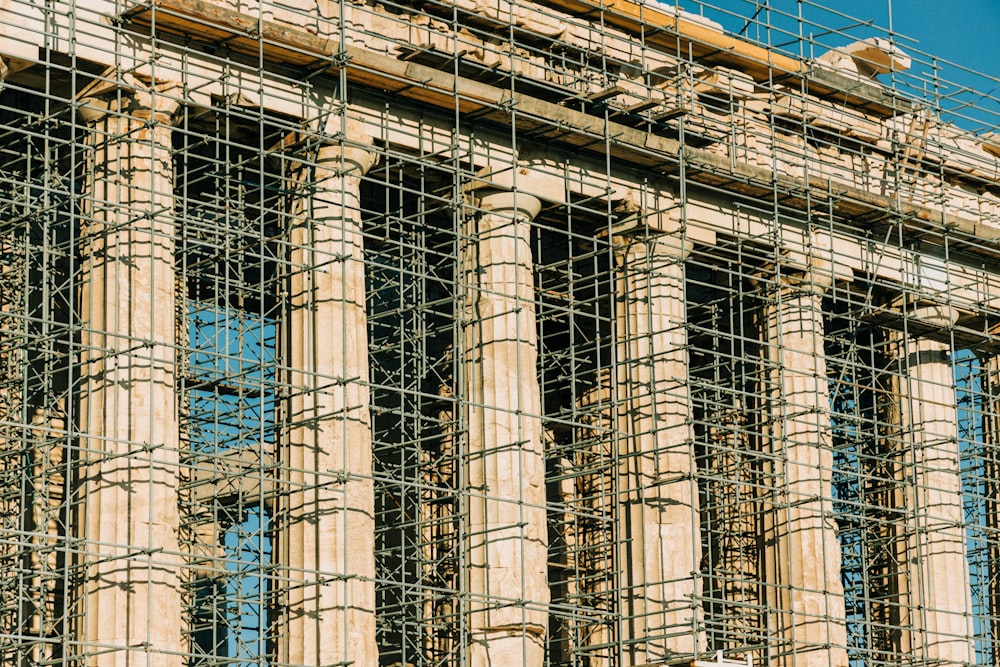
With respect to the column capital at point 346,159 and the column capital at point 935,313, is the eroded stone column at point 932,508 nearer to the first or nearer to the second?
the column capital at point 935,313

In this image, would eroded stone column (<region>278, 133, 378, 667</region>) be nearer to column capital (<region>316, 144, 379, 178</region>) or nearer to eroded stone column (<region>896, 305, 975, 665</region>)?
column capital (<region>316, 144, 379, 178</region>)

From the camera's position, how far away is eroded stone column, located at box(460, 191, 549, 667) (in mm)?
36750

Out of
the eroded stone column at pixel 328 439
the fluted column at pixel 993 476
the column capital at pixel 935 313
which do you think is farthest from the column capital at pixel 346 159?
the fluted column at pixel 993 476

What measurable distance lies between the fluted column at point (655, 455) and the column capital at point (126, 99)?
35.5ft

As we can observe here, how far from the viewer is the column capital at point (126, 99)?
110 feet

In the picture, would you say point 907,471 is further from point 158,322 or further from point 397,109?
point 158,322

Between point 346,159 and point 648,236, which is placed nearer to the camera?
point 346,159

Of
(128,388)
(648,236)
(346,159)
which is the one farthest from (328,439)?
(648,236)

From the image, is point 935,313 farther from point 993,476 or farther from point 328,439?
point 328,439

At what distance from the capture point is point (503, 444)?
125 ft

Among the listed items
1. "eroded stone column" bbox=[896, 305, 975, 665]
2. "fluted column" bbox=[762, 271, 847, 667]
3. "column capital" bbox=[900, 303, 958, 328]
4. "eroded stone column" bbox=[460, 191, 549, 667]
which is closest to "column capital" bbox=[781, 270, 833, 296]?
"fluted column" bbox=[762, 271, 847, 667]

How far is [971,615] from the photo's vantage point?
1838 inches

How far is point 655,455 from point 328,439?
26.8 ft

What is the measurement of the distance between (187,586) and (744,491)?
15.1 meters
